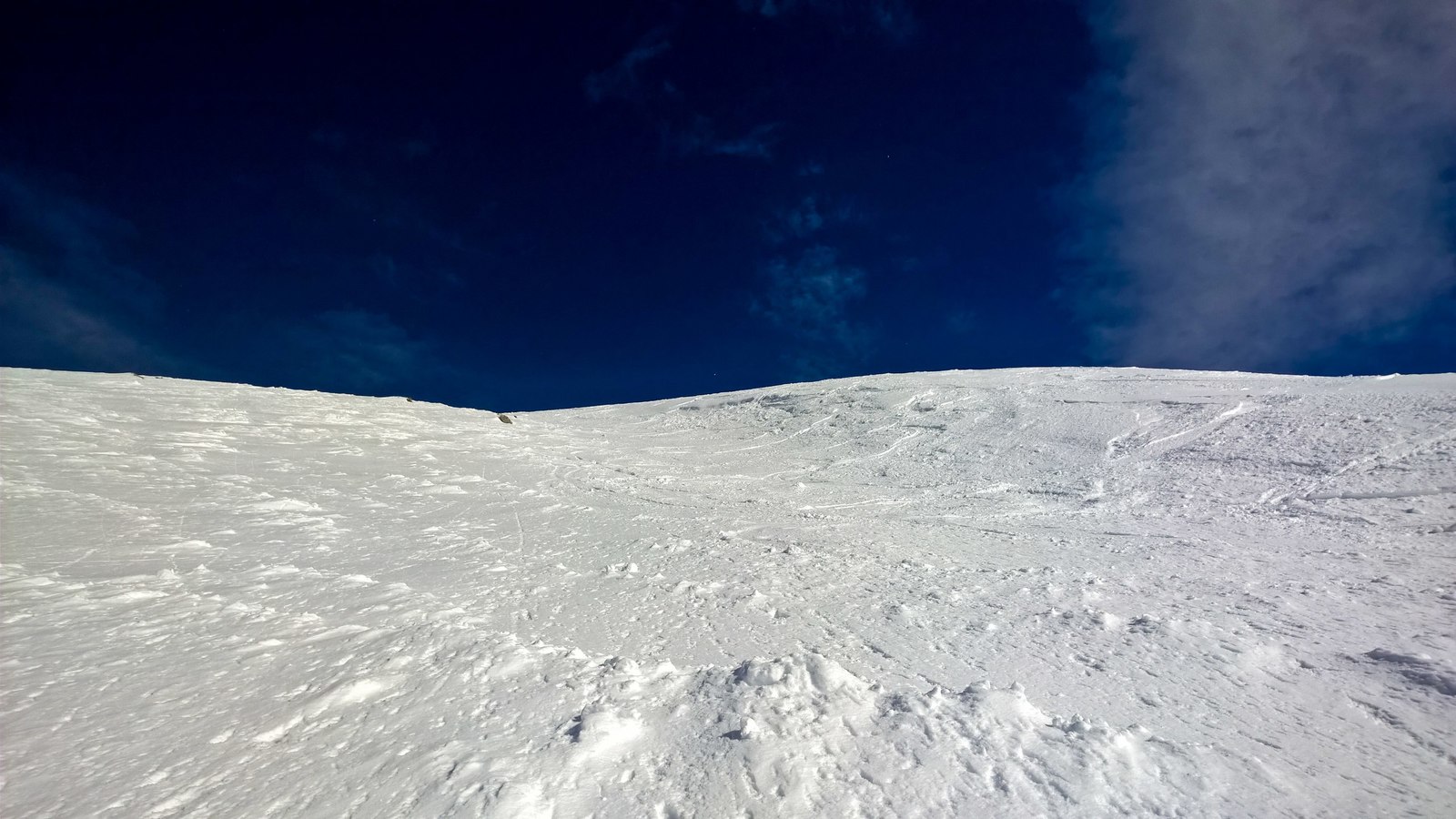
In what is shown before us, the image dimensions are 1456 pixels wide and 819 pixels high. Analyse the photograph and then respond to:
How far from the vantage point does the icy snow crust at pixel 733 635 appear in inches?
80.7

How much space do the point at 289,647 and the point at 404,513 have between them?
3.05 metres

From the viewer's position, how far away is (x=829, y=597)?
150 inches

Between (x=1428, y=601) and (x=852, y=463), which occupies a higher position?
(x=852, y=463)

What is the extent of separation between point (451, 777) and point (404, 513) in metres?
4.41

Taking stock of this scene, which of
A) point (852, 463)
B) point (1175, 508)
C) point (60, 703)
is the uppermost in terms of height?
point (852, 463)

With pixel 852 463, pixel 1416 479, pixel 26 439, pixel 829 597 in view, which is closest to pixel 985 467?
pixel 852 463

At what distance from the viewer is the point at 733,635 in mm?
3254

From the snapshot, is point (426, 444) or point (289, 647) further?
point (426, 444)

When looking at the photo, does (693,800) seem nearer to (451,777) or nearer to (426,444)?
(451,777)

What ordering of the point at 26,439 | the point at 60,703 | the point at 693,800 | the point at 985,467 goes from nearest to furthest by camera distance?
the point at 693,800 < the point at 60,703 < the point at 26,439 < the point at 985,467

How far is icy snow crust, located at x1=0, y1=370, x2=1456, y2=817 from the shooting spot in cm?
205

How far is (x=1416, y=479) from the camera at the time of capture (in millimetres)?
5777

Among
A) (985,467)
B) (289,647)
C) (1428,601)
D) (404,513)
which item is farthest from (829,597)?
(985,467)

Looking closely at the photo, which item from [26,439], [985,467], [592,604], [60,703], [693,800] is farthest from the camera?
[985,467]
